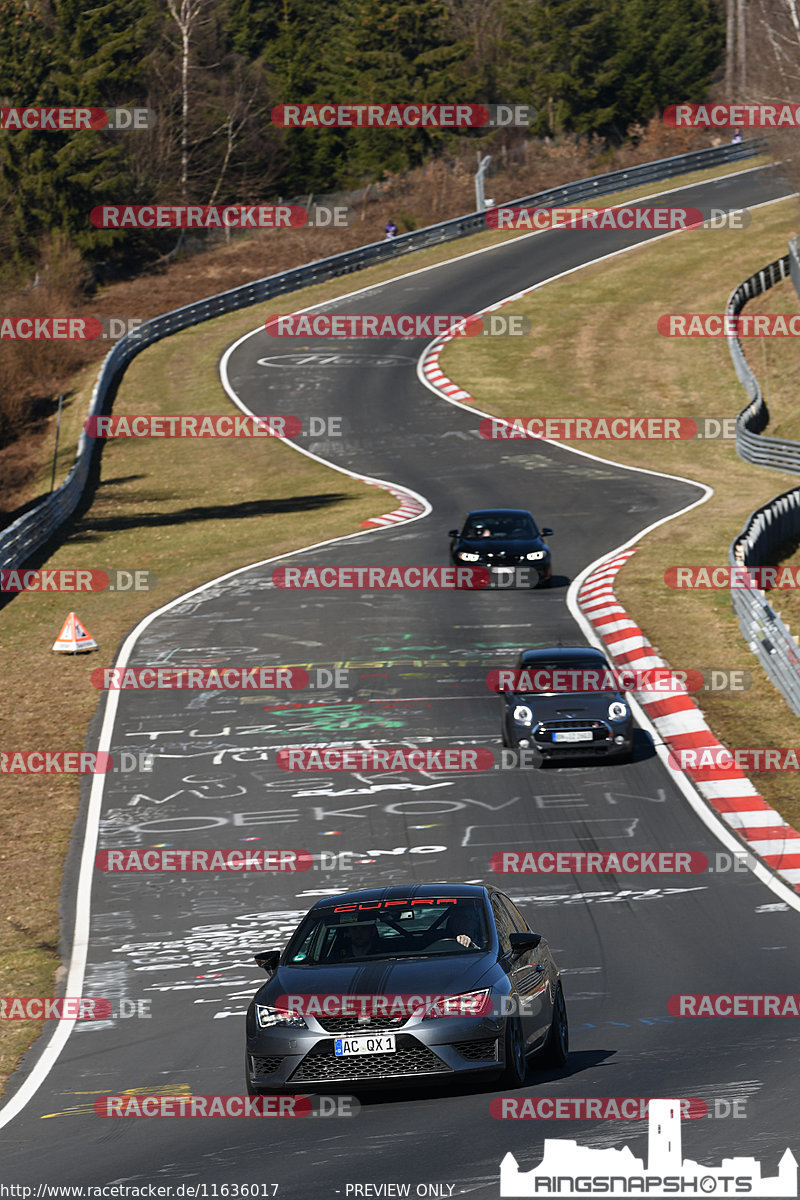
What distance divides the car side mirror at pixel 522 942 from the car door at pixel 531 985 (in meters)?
0.04

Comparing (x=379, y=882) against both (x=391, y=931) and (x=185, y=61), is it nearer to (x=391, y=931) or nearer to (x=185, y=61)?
(x=391, y=931)

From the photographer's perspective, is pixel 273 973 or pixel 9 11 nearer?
pixel 273 973

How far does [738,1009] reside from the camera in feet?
42.8

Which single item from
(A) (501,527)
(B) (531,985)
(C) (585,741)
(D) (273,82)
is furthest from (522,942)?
(D) (273,82)

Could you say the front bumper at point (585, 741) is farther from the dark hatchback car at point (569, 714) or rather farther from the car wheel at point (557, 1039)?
the car wheel at point (557, 1039)

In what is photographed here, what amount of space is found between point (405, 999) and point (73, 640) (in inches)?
784

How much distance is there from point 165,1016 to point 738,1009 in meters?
4.90

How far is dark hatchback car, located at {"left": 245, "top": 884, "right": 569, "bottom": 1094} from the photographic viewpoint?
10469mm

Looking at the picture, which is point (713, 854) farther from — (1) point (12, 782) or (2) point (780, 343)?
(2) point (780, 343)

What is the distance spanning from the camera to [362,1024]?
10.5 m

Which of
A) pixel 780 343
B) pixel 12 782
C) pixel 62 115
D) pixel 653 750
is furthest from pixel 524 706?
pixel 62 115

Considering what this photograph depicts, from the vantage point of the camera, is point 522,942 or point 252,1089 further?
point 522,942

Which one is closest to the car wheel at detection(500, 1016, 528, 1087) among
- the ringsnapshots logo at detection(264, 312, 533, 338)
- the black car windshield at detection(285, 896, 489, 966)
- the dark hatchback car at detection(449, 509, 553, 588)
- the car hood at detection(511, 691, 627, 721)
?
the black car windshield at detection(285, 896, 489, 966)

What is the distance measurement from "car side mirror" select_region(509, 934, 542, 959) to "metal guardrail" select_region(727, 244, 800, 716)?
44.0 ft
